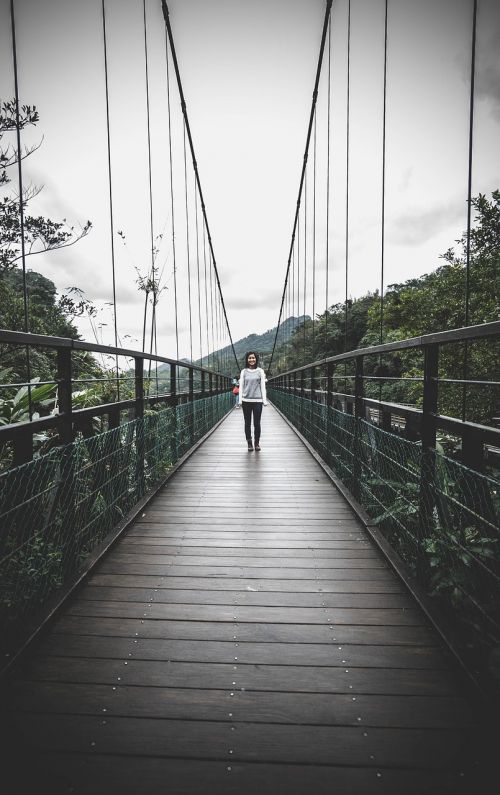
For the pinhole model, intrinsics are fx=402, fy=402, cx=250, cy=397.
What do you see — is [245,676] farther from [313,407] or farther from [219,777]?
[313,407]

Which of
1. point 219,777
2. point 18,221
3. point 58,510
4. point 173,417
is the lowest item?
point 219,777

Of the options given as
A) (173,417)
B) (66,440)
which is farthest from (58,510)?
(173,417)

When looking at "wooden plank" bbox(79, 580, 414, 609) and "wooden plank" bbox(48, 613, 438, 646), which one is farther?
"wooden plank" bbox(79, 580, 414, 609)

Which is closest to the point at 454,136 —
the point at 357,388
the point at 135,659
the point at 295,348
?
the point at 357,388

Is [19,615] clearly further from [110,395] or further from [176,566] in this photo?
[110,395]

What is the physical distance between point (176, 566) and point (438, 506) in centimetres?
110

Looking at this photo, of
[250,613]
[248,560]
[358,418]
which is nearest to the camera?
[250,613]

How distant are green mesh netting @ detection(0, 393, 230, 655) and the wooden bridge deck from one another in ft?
0.45

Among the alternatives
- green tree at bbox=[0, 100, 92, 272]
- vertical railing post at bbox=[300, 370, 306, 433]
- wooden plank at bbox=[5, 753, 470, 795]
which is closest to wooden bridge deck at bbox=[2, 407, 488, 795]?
wooden plank at bbox=[5, 753, 470, 795]

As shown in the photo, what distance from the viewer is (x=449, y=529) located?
1343 millimetres

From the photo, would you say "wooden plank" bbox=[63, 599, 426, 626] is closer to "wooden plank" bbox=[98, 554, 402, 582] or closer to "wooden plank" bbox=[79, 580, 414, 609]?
"wooden plank" bbox=[79, 580, 414, 609]

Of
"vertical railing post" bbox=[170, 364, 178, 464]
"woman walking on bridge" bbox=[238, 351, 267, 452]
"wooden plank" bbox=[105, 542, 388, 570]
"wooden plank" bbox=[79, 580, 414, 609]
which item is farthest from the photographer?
"woman walking on bridge" bbox=[238, 351, 267, 452]

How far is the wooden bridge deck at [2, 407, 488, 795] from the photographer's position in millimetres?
843

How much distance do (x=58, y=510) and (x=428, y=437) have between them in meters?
1.44
